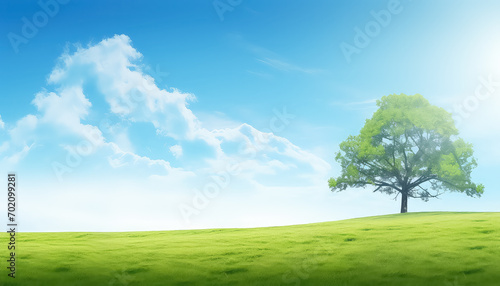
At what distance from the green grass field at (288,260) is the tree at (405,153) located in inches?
651

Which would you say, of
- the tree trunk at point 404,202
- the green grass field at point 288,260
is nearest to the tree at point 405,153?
Result: the tree trunk at point 404,202

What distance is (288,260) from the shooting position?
21.6 meters

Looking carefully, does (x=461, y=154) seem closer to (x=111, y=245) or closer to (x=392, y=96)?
(x=392, y=96)

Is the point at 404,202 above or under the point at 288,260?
above

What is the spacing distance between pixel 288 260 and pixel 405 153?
27756 millimetres

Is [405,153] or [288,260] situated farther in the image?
[405,153]

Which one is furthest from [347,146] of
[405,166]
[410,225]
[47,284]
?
[47,284]

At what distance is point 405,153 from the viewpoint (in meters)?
45.3

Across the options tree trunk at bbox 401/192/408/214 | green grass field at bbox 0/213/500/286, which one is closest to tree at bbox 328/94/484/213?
tree trunk at bbox 401/192/408/214

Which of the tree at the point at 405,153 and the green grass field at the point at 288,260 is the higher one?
the tree at the point at 405,153

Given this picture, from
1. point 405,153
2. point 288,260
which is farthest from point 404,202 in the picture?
point 288,260

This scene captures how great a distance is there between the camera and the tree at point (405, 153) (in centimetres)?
4412

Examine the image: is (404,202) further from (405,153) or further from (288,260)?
(288,260)

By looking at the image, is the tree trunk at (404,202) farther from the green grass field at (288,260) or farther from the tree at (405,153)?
the green grass field at (288,260)
